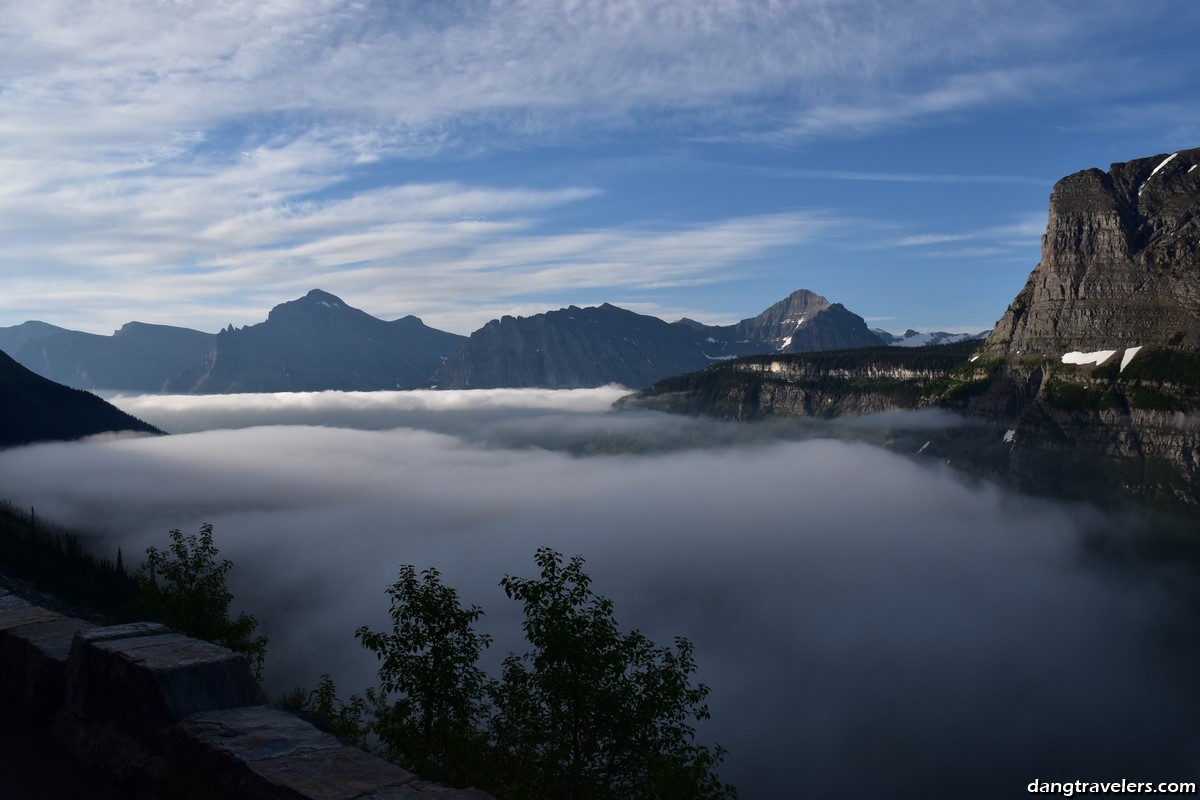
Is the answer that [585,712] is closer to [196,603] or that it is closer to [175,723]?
[175,723]

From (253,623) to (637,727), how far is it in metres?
22.6

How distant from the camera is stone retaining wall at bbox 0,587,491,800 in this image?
13773 mm

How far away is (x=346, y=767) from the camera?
14133mm

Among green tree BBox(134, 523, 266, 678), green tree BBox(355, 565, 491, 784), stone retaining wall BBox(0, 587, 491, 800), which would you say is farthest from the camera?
green tree BBox(134, 523, 266, 678)

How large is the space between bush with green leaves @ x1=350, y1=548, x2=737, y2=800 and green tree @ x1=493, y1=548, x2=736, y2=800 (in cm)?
4

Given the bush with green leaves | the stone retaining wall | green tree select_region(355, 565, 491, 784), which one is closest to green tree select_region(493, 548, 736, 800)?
the bush with green leaves

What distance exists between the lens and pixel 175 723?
51.1 ft

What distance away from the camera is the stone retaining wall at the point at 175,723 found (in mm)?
13773

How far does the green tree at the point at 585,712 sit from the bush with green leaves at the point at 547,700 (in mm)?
44

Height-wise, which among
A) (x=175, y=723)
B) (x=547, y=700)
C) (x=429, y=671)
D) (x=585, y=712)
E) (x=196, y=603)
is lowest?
(x=585, y=712)

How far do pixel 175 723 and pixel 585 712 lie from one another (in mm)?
15951

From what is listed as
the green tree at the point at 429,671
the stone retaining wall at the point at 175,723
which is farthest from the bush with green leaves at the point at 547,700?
the stone retaining wall at the point at 175,723

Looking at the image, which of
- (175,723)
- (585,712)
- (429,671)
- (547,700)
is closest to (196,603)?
(429,671)

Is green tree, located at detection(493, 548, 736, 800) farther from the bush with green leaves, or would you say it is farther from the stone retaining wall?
the stone retaining wall
